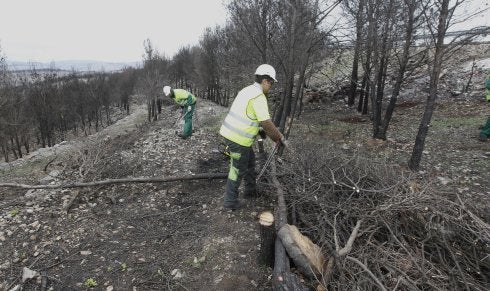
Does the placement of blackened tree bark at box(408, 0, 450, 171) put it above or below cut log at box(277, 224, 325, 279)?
above

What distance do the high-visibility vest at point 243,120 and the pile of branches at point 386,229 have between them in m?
1.00

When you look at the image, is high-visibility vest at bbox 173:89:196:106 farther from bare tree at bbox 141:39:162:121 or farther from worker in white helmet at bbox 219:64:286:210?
bare tree at bbox 141:39:162:121

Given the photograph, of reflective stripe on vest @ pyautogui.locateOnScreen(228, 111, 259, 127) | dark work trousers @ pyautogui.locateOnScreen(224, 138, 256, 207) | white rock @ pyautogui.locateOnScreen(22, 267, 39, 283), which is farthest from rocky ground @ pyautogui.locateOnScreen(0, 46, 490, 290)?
reflective stripe on vest @ pyautogui.locateOnScreen(228, 111, 259, 127)

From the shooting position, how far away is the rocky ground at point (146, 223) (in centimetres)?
345

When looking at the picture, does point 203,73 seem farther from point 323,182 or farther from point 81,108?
Result: point 323,182

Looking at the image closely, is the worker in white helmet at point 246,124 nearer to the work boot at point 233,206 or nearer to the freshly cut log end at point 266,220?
the work boot at point 233,206

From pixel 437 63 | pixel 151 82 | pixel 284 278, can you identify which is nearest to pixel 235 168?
pixel 284 278

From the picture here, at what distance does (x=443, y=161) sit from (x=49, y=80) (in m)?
34.8

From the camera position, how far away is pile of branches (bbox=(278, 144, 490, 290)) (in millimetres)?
2967

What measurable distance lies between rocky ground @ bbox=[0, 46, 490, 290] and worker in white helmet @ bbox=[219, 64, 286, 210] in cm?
58

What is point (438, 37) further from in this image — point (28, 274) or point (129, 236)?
point (28, 274)

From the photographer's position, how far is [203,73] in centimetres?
3225

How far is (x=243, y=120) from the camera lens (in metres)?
4.20

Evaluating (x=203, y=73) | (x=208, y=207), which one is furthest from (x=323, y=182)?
(x=203, y=73)
